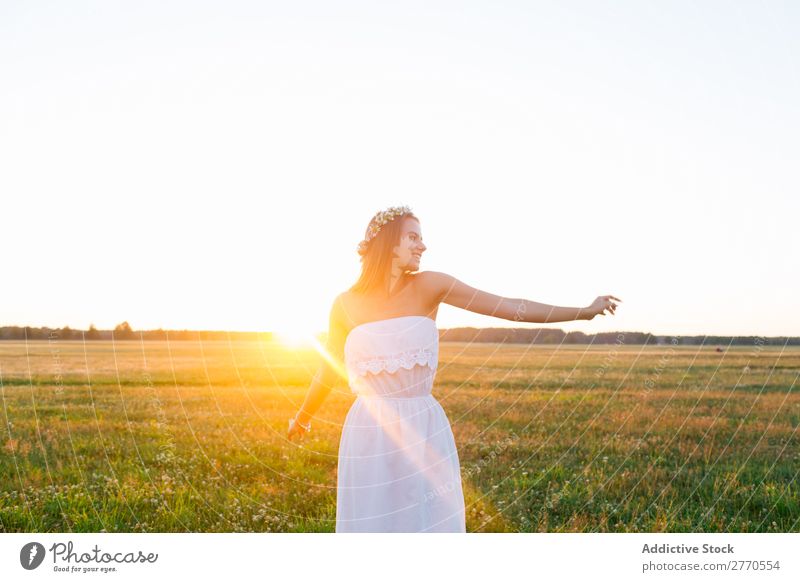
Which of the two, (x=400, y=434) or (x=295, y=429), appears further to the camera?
(x=295, y=429)

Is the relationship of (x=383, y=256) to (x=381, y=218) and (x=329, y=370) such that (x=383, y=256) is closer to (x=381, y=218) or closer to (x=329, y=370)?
(x=381, y=218)

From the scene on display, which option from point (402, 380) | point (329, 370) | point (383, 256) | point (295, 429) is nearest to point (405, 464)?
point (402, 380)

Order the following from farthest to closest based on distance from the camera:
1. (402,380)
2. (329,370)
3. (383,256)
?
(329,370)
(383,256)
(402,380)

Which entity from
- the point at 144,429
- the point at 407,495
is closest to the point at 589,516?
the point at 407,495

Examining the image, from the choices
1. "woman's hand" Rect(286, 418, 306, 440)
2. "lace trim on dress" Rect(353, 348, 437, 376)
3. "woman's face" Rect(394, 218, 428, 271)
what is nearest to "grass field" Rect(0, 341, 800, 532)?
"woman's hand" Rect(286, 418, 306, 440)

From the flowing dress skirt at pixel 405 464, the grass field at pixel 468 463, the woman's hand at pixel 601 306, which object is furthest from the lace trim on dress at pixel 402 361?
the grass field at pixel 468 463

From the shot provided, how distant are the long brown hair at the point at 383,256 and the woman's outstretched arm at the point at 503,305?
261mm

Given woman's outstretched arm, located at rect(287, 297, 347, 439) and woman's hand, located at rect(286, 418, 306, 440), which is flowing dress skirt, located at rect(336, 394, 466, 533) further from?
woman's hand, located at rect(286, 418, 306, 440)

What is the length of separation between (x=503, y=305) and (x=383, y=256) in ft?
2.74

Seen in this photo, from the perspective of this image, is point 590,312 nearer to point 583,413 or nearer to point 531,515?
point 531,515

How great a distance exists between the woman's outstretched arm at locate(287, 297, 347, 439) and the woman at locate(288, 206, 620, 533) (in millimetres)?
219

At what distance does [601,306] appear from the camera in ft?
15.1

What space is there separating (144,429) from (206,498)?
5.25 meters

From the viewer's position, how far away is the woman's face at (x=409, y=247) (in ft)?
15.8
